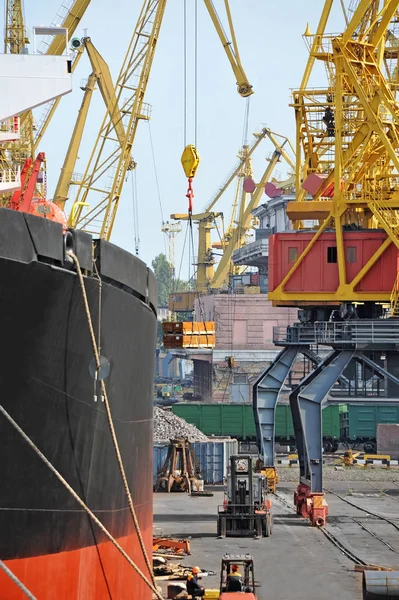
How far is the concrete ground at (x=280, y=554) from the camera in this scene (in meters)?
25.3

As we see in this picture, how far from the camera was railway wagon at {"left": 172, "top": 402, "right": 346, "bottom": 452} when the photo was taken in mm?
64438

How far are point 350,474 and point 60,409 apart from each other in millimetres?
43560

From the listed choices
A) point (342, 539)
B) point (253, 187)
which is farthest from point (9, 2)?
point (253, 187)

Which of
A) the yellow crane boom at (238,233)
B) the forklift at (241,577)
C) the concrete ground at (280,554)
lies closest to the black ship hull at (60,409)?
the forklift at (241,577)

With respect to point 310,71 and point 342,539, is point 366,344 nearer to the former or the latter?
point 342,539

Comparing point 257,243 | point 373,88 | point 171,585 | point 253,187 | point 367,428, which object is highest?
point 253,187

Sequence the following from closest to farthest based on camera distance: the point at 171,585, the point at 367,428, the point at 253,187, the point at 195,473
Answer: the point at 171,585, the point at 195,473, the point at 367,428, the point at 253,187

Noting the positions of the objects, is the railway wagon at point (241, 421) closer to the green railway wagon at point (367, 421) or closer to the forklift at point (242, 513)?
the green railway wagon at point (367, 421)

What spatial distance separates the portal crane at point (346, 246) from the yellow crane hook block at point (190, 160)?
21.9 ft

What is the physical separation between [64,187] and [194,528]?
119 feet

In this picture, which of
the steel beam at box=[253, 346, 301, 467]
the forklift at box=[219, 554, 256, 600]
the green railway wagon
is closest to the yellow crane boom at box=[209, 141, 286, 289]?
the green railway wagon

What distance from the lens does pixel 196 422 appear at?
2601 inches

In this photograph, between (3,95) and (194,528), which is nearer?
(3,95)

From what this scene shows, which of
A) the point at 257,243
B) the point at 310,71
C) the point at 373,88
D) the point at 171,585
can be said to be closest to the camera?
the point at 171,585
